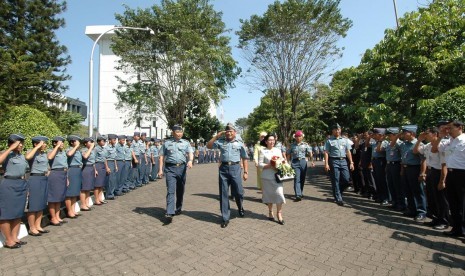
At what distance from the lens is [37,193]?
5.73 metres

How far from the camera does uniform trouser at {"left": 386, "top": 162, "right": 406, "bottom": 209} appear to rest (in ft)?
24.4

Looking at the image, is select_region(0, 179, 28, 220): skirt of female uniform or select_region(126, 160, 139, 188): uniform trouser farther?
select_region(126, 160, 139, 188): uniform trouser

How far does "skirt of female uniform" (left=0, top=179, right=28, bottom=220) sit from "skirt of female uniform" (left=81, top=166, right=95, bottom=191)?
2517mm

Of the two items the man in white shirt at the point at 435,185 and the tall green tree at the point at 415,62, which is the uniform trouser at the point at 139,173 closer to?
the tall green tree at the point at 415,62

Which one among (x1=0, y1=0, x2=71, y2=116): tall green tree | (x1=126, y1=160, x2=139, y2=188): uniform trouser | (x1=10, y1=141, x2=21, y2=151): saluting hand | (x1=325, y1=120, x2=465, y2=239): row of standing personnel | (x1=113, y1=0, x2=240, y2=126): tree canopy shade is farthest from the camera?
(x1=113, y1=0, x2=240, y2=126): tree canopy shade

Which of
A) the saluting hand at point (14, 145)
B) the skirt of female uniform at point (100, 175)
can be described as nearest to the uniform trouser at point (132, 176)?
the skirt of female uniform at point (100, 175)

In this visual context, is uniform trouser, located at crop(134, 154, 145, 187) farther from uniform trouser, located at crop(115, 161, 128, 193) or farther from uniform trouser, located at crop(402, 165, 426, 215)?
uniform trouser, located at crop(402, 165, 426, 215)

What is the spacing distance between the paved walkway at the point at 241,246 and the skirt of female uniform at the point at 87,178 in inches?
25.7

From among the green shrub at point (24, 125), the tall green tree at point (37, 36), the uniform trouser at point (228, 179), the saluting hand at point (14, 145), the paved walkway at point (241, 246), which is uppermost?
the tall green tree at point (37, 36)

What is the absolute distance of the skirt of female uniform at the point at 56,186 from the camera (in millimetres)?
6328

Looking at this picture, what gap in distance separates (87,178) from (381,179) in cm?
764

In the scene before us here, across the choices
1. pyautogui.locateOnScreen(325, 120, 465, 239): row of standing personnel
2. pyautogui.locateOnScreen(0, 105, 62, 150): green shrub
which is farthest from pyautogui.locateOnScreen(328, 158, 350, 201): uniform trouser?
pyautogui.locateOnScreen(0, 105, 62, 150): green shrub

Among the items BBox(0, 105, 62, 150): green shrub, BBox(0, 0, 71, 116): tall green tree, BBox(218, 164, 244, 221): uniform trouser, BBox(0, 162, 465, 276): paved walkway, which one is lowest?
BBox(0, 162, 465, 276): paved walkway

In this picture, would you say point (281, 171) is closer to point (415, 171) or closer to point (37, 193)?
point (415, 171)
